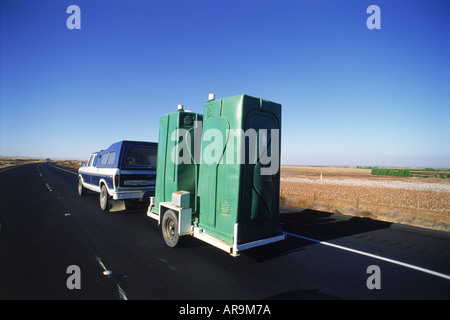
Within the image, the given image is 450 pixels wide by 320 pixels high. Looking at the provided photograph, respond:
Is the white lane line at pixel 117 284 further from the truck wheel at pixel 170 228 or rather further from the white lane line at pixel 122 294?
the truck wheel at pixel 170 228

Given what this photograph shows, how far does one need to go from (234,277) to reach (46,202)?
1063cm

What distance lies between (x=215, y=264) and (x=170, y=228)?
149 centimetres

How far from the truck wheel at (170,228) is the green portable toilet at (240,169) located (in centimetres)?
57

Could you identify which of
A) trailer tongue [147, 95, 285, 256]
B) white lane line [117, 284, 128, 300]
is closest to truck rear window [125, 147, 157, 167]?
trailer tongue [147, 95, 285, 256]

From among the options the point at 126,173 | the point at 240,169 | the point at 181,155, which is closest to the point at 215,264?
the point at 240,169

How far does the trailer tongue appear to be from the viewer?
4.04 metres

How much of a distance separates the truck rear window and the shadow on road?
540 centimetres

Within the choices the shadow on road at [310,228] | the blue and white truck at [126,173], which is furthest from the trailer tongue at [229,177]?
the blue and white truck at [126,173]

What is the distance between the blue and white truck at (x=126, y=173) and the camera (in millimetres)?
7922

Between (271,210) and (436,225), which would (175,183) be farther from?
(436,225)

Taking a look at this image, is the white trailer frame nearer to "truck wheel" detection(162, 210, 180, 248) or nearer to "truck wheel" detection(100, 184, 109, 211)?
"truck wheel" detection(162, 210, 180, 248)

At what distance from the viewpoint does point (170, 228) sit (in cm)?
527
